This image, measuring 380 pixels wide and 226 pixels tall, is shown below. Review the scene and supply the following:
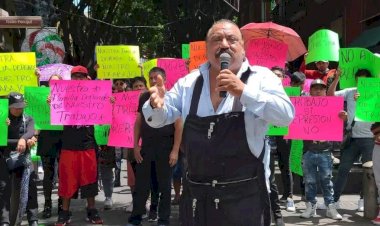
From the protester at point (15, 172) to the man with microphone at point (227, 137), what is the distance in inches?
135

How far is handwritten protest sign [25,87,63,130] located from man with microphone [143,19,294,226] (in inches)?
156

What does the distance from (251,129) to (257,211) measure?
0.44 m

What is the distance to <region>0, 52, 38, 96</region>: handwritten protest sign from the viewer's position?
6750mm

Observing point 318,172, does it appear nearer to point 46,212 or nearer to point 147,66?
point 147,66

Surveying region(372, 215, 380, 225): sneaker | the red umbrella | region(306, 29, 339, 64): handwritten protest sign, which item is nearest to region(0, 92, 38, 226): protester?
the red umbrella

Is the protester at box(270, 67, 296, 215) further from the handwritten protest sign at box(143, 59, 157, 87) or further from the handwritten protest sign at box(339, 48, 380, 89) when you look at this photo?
the handwritten protest sign at box(143, 59, 157, 87)

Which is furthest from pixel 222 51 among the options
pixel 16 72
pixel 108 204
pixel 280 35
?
pixel 280 35

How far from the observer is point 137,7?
998 inches

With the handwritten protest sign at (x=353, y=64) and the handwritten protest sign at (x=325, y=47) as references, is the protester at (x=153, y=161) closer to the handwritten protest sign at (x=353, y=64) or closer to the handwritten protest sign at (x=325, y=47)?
the handwritten protest sign at (x=353, y=64)

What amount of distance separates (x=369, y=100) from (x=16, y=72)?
3.81 m

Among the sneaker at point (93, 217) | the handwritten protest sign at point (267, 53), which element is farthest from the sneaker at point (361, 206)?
the sneaker at point (93, 217)

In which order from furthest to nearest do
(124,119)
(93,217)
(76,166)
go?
(124,119) < (93,217) < (76,166)

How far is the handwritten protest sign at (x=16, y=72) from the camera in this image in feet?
22.1

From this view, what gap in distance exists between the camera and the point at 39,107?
707 cm
